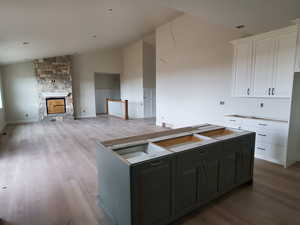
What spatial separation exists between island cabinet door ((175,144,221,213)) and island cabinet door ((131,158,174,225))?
0.41 ft

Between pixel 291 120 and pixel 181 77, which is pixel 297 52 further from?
pixel 181 77

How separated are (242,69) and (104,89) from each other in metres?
9.65

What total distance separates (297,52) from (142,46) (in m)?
6.65

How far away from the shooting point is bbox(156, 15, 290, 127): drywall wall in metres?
4.17

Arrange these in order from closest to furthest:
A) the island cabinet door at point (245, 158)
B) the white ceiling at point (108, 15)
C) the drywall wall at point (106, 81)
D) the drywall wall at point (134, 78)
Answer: the island cabinet door at point (245, 158)
the white ceiling at point (108, 15)
the drywall wall at point (134, 78)
the drywall wall at point (106, 81)

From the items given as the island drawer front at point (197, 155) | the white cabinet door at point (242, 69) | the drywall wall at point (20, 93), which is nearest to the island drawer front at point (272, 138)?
the white cabinet door at point (242, 69)

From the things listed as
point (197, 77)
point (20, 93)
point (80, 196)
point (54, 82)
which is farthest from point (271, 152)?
point (20, 93)

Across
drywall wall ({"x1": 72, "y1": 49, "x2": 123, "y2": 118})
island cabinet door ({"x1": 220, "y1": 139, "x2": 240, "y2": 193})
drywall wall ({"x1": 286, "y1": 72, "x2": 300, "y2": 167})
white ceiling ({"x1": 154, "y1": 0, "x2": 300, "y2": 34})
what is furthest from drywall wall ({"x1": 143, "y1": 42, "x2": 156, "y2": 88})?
island cabinet door ({"x1": 220, "y1": 139, "x2": 240, "y2": 193})

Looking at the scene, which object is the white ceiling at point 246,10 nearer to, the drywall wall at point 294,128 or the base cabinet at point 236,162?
the drywall wall at point 294,128

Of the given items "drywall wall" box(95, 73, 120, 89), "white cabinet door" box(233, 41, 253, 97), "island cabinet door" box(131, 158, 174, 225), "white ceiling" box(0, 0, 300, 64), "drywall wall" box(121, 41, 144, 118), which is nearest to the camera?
"island cabinet door" box(131, 158, 174, 225)

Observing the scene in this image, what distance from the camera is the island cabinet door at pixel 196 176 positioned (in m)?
1.73

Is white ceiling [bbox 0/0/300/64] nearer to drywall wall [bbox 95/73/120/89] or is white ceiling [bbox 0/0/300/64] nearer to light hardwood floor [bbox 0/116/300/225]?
light hardwood floor [bbox 0/116/300/225]

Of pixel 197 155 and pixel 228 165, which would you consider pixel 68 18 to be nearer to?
pixel 197 155

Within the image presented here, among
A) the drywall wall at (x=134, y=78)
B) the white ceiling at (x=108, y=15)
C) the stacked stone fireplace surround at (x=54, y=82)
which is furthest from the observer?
the drywall wall at (x=134, y=78)
